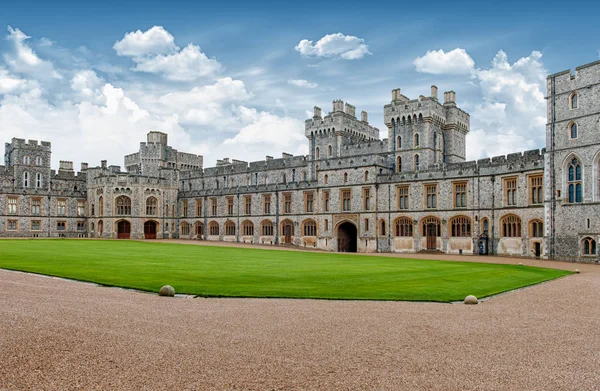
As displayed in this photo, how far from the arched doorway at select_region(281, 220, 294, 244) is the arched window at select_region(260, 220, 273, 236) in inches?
66.3

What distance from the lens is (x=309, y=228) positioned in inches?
1959

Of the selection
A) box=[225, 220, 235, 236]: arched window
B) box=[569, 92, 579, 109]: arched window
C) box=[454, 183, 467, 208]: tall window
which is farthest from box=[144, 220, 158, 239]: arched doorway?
box=[569, 92, 579, 109]: arched window

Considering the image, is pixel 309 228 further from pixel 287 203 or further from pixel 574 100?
pixel 574 100

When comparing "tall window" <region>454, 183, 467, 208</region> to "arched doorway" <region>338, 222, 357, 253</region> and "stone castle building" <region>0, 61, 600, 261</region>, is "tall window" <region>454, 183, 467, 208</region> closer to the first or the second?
"stone castle building" <region>0, 61, 600, 261</region>

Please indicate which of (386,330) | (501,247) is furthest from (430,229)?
(386,330)

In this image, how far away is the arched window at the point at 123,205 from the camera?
57.9m

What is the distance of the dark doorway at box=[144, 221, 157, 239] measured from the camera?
59.4m

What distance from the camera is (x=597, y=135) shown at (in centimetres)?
3097

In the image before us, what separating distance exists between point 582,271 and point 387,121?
2614 centimetres

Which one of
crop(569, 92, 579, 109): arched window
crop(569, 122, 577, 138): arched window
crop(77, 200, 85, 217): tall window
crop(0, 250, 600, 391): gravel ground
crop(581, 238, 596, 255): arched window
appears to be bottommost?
crop(0, 250, 600, 391): gravel ground

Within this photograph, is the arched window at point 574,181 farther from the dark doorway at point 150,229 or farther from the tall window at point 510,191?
the dark doorway at point 150,229

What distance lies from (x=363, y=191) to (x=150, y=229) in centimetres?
2765

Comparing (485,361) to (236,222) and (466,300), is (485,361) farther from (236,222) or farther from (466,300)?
(236,222)

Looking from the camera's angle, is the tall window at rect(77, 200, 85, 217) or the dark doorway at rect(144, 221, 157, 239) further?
the tall window at rect(77, 200, 85, 217)
